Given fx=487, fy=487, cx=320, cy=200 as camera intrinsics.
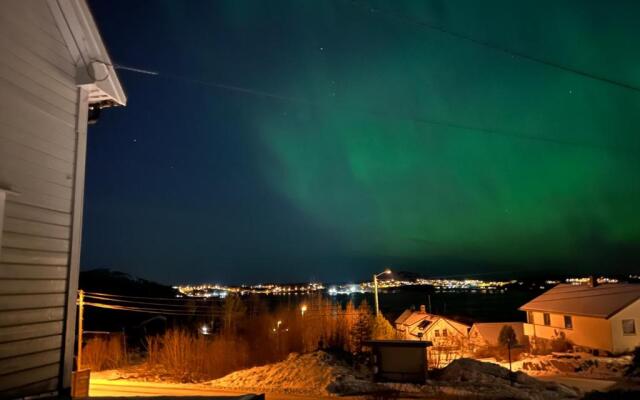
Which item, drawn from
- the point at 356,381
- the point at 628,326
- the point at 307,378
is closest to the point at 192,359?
the point at 307,378

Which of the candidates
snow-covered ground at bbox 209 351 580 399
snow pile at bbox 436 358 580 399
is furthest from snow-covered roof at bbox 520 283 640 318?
snow-covered ground at bbox 209 351 580 399

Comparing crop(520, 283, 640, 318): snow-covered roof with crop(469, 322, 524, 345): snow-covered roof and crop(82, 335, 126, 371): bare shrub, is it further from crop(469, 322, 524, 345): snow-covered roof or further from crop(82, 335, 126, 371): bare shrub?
crop(82, 335, 126, 371): bare shrub

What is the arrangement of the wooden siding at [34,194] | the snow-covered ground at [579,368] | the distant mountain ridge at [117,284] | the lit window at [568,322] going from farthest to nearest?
1. the distant mountain ridge at [117,284]
2. the lit window at [568,322]
3. the snow-covered ground at [579,368]
4. the wooden siding at [34,194]

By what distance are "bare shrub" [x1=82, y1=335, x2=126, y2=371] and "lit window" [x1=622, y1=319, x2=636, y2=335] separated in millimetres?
37052

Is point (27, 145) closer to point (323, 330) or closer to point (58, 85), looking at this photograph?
point (58, 85)

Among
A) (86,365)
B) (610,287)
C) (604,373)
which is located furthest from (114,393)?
(610,287)

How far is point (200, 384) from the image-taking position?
63.2ft

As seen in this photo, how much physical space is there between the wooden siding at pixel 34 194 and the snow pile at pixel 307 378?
462 inches

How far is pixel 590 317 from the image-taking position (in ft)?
132

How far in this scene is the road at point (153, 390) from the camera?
15523mm

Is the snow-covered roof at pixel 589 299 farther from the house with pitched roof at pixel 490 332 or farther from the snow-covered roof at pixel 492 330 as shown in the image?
the snow-covered roof at pixel 492 330

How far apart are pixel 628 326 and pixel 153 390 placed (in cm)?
3778

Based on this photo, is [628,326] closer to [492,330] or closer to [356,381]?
[492,330]

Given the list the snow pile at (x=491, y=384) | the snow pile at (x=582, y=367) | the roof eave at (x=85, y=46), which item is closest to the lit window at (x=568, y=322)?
the snow pile at (x=582, y=367)
